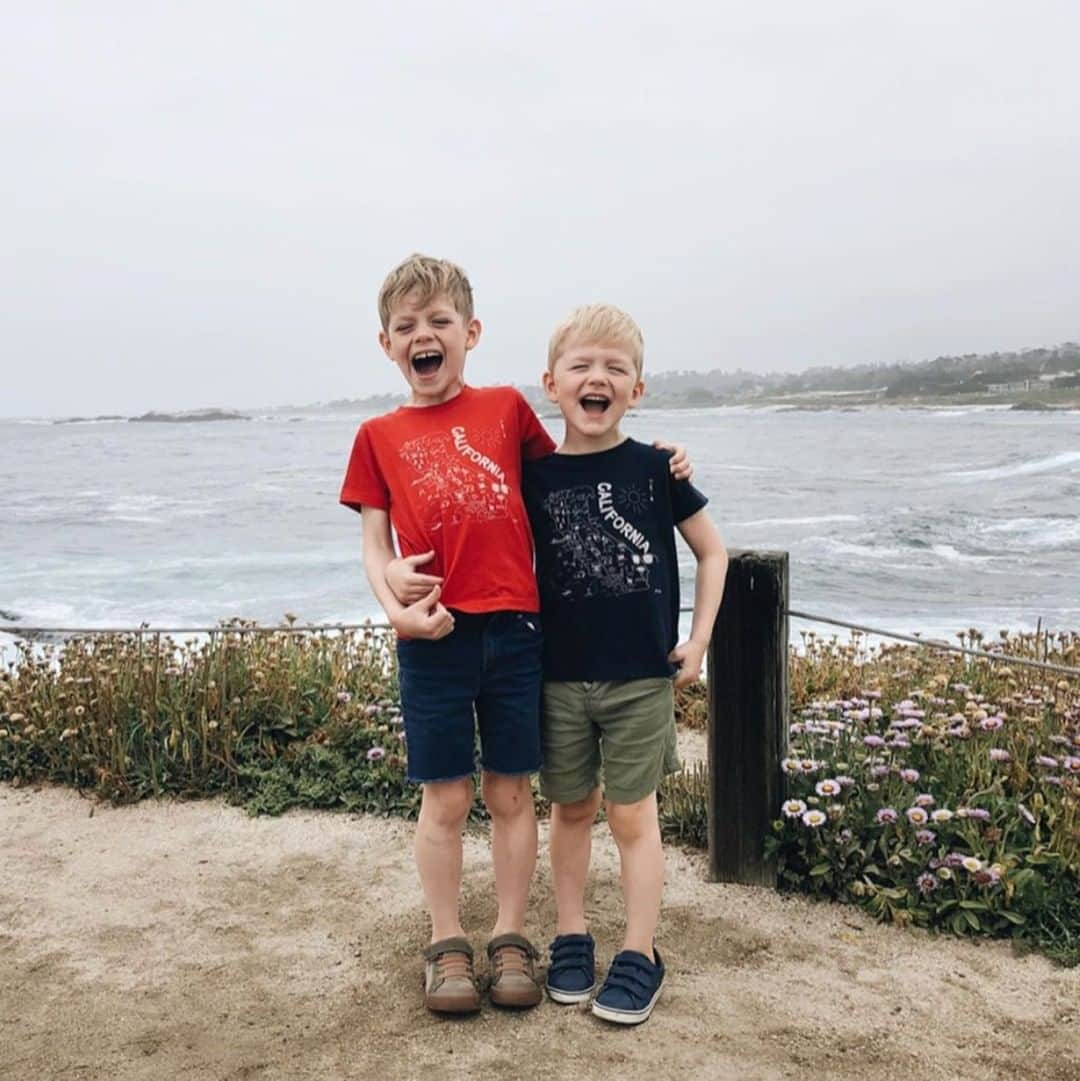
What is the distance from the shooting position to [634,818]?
3340mm

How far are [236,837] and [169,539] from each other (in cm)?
2249

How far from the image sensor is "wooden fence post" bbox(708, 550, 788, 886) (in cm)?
404

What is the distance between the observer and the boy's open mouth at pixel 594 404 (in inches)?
125

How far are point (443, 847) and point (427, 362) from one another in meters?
1.39

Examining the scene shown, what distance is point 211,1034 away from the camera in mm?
3287

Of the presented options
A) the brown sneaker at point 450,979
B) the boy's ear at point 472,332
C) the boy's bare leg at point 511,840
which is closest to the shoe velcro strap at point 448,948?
the brown sneaker at point 450,979

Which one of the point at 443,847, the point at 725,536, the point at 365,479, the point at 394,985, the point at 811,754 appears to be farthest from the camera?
the point at 725,536

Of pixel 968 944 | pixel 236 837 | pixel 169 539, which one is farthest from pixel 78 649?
pixel 169 539

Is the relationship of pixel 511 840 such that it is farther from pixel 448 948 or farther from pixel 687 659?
pixel 687 659

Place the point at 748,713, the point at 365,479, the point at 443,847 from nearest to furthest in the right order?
the point at 365,479
the point at 443,847
the point at 748,713

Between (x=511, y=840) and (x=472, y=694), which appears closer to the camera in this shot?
(x=472, y=694)

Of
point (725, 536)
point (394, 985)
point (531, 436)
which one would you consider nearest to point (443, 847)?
point (394, 985)

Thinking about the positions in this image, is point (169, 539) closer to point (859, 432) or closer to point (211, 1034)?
point (211, 1034)

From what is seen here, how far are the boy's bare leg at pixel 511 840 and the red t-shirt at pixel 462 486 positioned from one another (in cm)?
55
